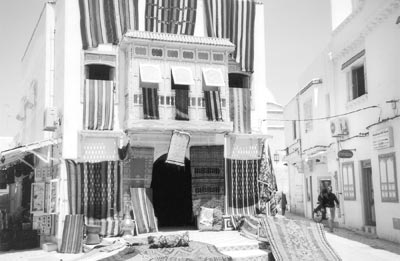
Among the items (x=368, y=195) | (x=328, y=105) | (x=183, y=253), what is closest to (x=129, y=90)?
(x=183, y=253)

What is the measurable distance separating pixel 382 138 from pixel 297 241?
4753 millimetres

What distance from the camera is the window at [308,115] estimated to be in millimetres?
20891

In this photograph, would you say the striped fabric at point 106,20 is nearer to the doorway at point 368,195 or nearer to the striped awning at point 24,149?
the striped awning at point 24,149

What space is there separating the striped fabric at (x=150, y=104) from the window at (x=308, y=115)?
9471 mm

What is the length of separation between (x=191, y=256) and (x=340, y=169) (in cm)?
903

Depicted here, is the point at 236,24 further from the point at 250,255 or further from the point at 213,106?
the point at 250,255

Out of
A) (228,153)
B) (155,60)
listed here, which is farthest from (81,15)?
(228,153)

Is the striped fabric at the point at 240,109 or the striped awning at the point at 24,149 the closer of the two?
the striped awning at the point at 24,149

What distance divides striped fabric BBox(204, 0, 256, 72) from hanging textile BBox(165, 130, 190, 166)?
3.65 m

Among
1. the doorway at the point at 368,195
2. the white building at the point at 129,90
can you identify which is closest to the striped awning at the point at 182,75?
the white building at the point at 129,90

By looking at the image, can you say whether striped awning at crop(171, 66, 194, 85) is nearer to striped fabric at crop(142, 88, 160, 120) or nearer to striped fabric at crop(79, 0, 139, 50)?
striped fabric at crop(142, 88, 160, 120)

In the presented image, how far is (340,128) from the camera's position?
16.7 meters

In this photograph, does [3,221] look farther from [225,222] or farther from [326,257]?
[326,257]

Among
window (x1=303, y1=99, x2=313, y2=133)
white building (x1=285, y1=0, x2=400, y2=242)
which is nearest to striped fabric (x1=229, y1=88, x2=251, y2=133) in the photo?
white building (x1=285, y1=0, x2=400, y2=242)
